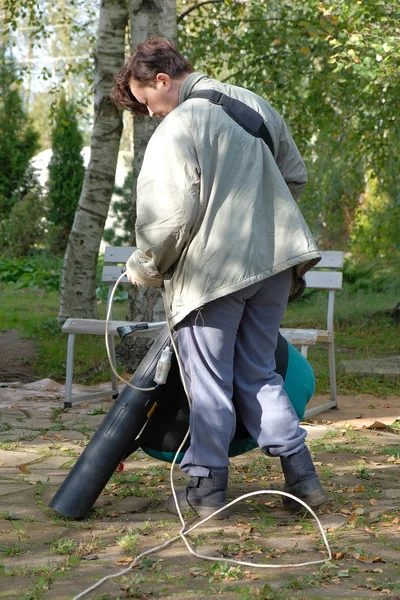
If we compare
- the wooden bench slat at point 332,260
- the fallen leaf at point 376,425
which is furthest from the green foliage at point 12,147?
the fallen leaf at point 376,425

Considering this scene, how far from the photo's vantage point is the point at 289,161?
3285 millimetres

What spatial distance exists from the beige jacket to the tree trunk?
3708 mm

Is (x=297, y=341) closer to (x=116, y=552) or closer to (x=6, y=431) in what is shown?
(x=6, y=431)

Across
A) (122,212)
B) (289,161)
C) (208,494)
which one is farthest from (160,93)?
(122,212)

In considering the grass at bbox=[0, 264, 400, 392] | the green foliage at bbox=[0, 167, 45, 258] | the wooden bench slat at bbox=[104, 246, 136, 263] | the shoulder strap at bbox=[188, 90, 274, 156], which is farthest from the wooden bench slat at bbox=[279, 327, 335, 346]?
the green foliage at bbox=[0, 167, 45, 258]

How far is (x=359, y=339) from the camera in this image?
9859mm

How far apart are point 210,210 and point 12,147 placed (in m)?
15.7

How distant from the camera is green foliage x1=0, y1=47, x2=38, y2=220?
17844mm

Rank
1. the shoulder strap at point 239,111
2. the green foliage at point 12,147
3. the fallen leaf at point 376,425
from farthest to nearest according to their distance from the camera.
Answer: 1. the green foliage at point 12,147
2. the fallen leaf at point 376,425
3. the shoulder strap at point 239,111

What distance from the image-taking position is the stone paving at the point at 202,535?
2.45 metres

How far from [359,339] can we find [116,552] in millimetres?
7403

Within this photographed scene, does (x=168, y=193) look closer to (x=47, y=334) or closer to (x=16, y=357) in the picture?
(x=16, y=357)

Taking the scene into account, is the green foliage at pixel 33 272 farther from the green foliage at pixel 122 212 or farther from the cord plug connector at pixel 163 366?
the cord plug connector at pixel 163 366

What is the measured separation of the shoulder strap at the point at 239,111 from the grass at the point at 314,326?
395 cm
